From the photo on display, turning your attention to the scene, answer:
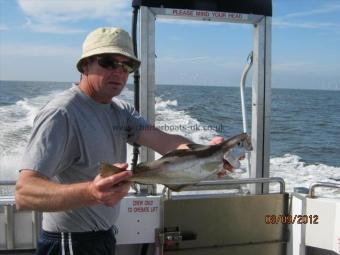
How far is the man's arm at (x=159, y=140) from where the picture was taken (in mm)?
3076

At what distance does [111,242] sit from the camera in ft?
9.46

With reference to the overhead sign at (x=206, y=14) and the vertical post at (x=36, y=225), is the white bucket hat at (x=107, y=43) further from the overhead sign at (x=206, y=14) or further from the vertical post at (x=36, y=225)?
the vertical post at (x=36, y=225)

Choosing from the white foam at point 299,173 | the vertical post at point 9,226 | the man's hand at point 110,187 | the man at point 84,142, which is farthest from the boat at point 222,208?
the white foam at point 299,173

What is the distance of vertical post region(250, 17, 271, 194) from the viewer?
4.52m

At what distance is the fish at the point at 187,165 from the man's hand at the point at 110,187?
0.30 feet

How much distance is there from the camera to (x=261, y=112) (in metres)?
4.54

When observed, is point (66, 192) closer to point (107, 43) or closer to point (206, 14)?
point (107, 43)

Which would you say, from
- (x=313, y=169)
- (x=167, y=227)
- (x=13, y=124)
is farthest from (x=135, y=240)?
(x=13, y=124)

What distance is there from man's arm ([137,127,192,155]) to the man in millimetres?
202

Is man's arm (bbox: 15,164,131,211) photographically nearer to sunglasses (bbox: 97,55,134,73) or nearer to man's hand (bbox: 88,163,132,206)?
man's hand (bbox: 88,163,132,206)

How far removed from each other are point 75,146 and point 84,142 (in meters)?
0.05

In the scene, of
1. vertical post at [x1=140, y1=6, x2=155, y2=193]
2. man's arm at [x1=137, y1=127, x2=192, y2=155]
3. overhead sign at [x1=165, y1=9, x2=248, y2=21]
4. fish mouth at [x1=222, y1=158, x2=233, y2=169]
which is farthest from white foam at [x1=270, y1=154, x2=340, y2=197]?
fish mouth at [x1=222, y1=158, x2=233, y2=169]
